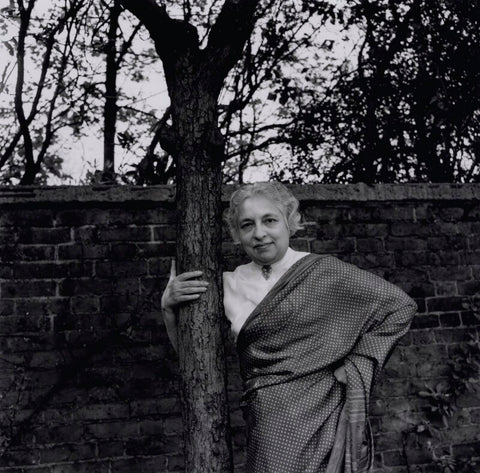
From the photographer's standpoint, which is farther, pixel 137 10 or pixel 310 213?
pixel 310 213

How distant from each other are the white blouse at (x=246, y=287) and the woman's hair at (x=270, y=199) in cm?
15

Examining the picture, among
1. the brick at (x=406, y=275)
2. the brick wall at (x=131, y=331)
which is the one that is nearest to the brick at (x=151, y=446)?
the brick wall at (x=131, y=331)

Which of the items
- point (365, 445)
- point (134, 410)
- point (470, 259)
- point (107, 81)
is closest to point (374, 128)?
point (470, 259)

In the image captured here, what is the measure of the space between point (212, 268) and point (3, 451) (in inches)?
71.2

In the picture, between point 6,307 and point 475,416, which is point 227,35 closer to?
point 6,307

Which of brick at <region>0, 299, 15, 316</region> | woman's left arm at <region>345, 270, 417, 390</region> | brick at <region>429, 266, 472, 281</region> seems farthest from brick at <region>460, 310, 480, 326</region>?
brick at <region>0, 299, 15, 316</region>

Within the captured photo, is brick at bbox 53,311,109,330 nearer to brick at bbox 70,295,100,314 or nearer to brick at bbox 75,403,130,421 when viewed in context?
brick at bbox 70,295,100,314

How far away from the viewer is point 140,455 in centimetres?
331

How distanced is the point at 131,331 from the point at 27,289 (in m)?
0.64

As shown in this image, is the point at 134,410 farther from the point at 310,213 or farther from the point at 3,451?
the point at 310,213

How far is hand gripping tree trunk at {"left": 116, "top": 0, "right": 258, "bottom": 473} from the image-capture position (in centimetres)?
217

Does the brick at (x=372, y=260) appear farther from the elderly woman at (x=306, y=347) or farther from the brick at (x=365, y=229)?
the elderly woman at (x=306, y=347)

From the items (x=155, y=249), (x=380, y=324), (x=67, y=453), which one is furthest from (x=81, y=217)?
(x=380, y=324)

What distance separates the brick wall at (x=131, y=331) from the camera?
10.7 ft
